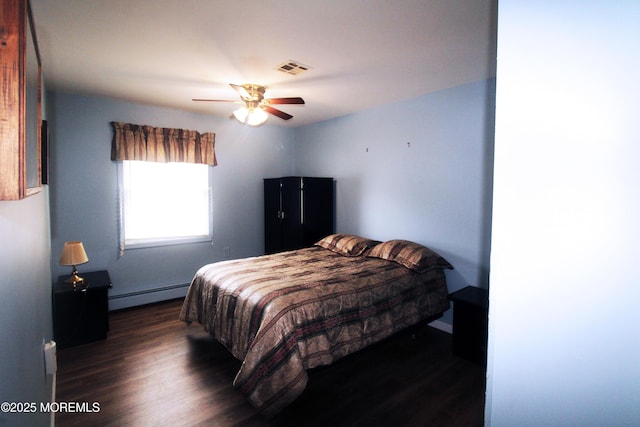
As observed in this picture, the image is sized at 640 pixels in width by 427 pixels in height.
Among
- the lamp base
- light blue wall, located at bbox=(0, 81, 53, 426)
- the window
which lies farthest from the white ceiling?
the lamp base

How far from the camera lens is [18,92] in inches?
24.1

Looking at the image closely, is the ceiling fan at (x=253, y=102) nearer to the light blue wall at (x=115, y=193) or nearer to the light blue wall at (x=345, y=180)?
the light blue wall at (x=345, y=180)

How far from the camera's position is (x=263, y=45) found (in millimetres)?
2229

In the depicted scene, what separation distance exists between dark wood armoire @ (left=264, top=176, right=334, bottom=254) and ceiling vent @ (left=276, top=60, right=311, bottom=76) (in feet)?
5.88

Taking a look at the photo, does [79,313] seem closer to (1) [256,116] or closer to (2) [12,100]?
(1) [256,116]

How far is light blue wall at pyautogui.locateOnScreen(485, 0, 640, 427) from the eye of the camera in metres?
0.52

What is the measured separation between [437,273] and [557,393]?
273 cm

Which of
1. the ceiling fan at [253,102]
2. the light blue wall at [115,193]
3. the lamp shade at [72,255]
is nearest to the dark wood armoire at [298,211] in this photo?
the light blue wall at [115,193]

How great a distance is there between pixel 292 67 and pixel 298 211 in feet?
7.00

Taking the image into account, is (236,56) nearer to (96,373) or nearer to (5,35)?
(5,35)

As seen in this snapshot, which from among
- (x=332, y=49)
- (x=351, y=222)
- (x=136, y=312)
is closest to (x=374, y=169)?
(x=351, y=222)

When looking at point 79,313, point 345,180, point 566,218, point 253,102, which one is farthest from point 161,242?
point 566,218

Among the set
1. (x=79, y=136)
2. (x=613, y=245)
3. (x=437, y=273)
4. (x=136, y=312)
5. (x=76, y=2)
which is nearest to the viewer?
(x=613, y=245)

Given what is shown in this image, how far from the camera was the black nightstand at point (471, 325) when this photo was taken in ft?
8.63
